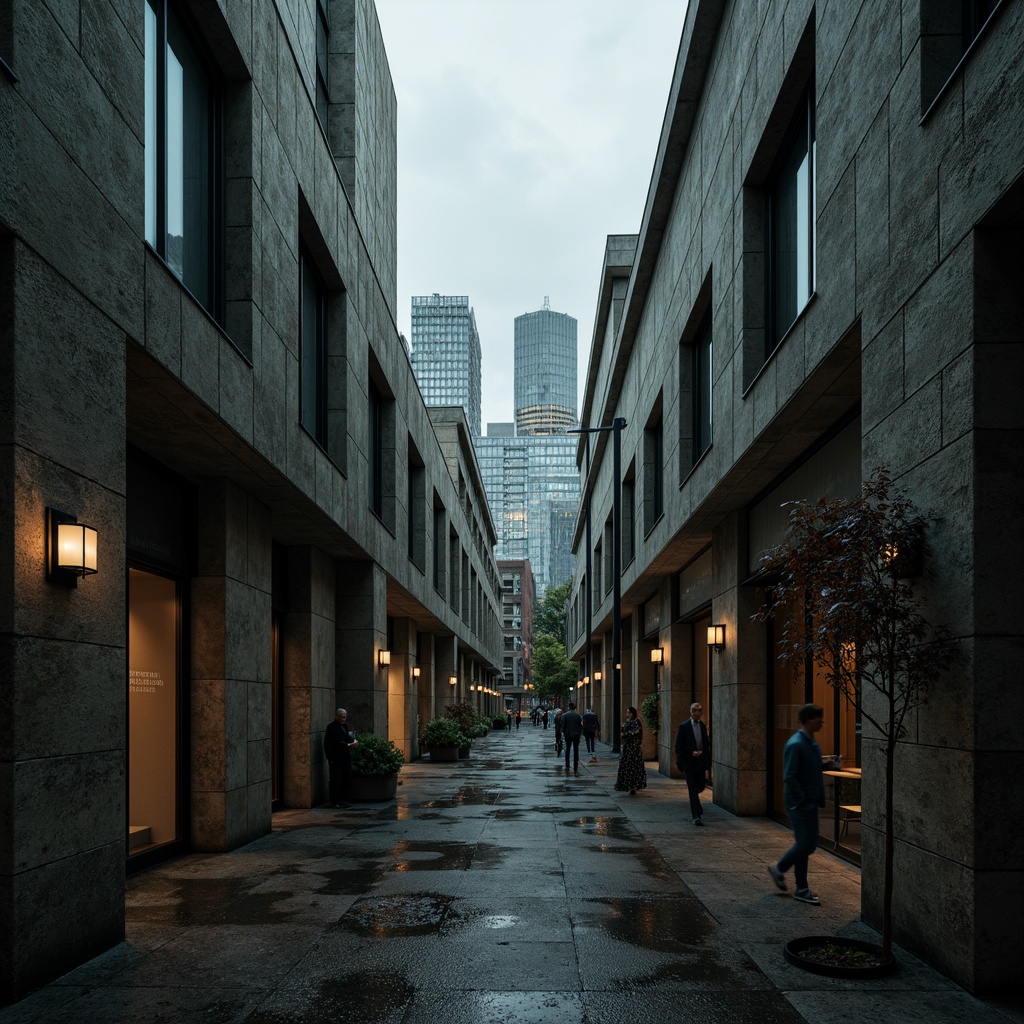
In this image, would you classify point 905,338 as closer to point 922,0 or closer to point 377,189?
point 922,0

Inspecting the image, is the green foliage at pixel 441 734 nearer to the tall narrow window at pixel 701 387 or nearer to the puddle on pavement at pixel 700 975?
the tall narrow window at pixel 701 387

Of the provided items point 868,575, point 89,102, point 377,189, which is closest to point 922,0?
point 868,575

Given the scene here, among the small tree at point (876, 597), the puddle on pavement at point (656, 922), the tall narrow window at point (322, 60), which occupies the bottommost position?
the puddle on pavement at point (656, 922)

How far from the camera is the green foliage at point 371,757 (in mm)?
17625

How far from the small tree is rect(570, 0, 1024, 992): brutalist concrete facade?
0.19 m

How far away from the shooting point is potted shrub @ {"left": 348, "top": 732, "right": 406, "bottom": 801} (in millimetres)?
17625

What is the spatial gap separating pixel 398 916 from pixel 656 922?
2237 mm

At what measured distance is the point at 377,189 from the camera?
23.1 meters

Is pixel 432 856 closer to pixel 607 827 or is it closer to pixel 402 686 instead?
pixel 607 827

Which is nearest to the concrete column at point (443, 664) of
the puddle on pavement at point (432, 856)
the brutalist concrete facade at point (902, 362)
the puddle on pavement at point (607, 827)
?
the brutalist concrete facade at point (902, 362)

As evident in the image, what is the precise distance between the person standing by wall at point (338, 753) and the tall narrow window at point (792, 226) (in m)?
9.43

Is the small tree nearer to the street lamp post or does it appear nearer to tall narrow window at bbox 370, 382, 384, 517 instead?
tall narrow window at bbox 370, 382, 384, 517

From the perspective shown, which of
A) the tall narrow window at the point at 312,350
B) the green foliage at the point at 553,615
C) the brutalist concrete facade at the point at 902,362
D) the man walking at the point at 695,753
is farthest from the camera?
the green foliage at the point at 553,615

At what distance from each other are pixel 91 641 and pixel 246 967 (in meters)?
2.62
